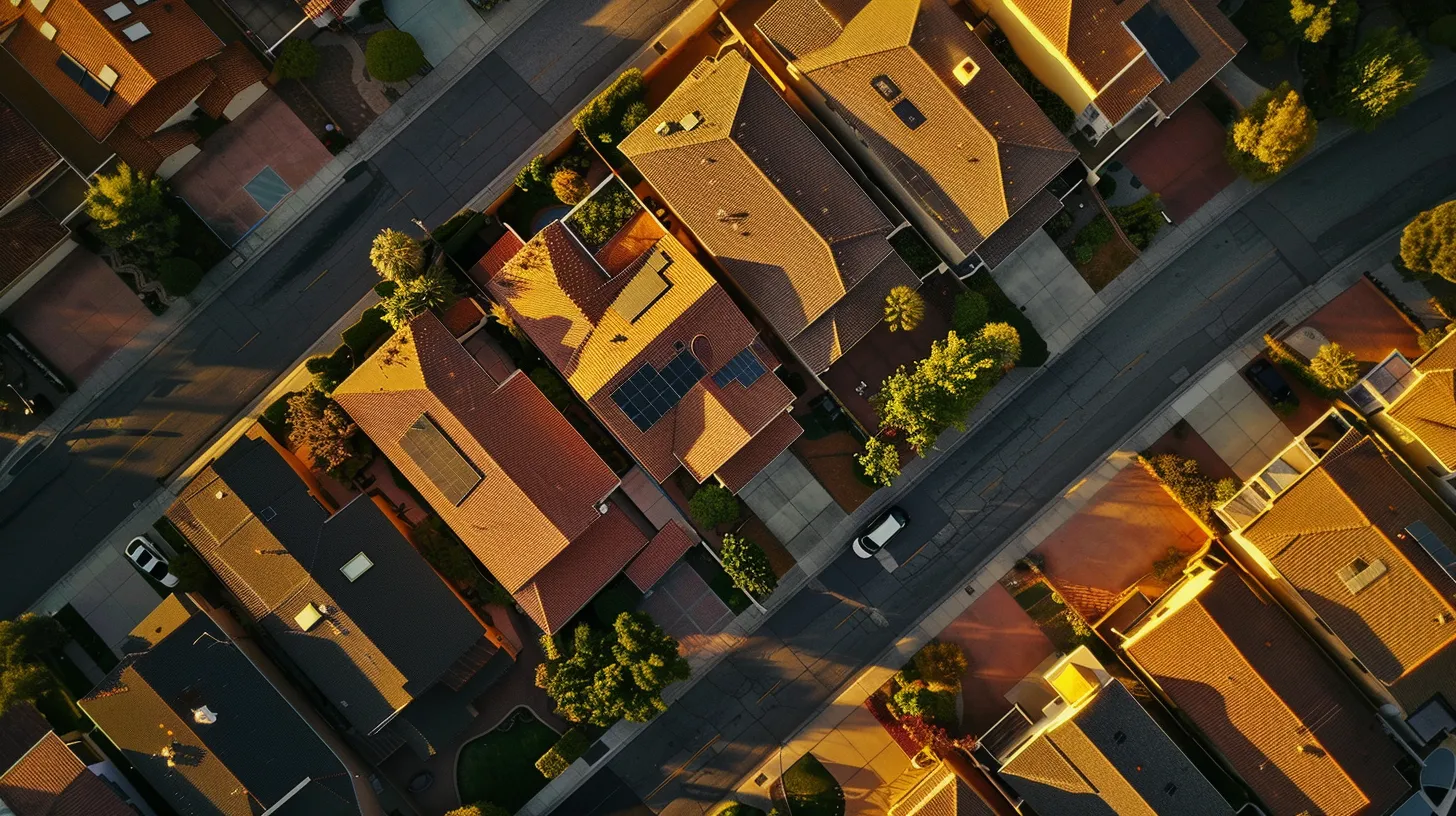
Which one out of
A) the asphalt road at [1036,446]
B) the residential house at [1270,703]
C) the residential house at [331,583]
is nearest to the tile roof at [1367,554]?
the residential house at [1270,703]

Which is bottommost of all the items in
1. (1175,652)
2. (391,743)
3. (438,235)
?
(1175,652)

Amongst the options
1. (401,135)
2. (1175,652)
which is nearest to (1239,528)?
(1175,652)

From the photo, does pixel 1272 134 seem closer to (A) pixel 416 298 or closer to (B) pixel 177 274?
(A) pixel 416 298

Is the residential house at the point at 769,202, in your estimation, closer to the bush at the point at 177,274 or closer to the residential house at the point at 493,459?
the residential house at the point at 493,459

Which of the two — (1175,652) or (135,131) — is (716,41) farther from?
(1175,652)

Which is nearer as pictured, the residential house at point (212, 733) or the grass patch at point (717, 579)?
the residential house at point (212, 733)

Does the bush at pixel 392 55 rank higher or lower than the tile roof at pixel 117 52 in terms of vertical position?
lower
